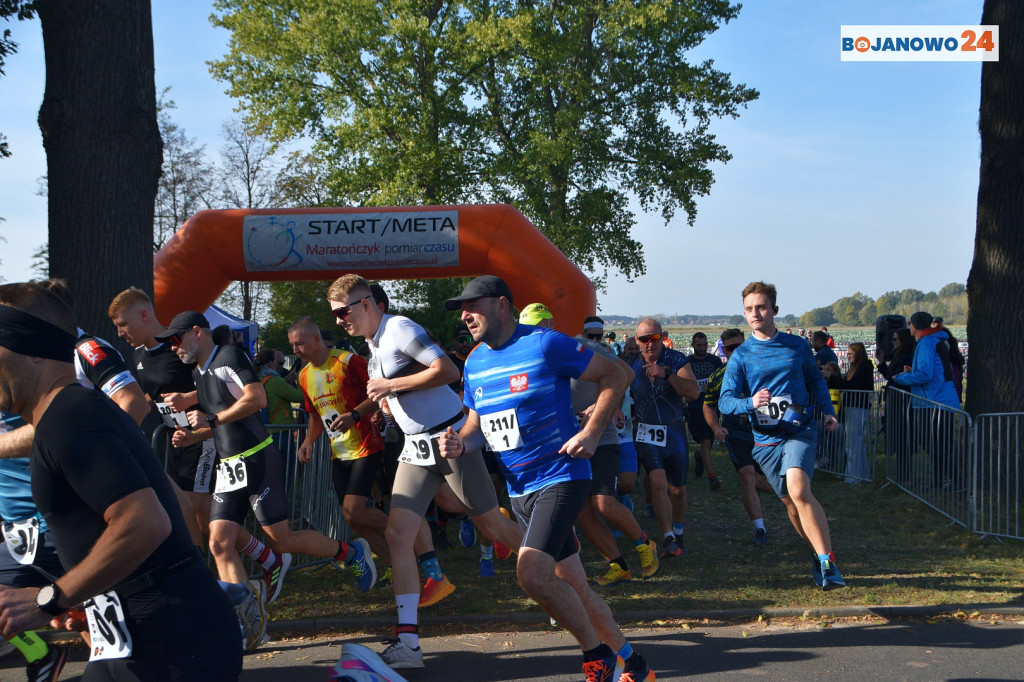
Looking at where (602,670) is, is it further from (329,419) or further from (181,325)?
(181,325)

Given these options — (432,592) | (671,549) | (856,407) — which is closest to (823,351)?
(856,407)

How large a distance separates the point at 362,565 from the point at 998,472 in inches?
232

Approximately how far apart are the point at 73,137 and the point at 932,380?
9.29 m

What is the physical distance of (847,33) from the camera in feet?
46.5

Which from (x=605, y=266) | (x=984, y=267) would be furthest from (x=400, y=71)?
(x=984, y=267)

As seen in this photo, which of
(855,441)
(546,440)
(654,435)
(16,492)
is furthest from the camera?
(855,441)

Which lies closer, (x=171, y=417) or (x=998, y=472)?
(x=171, y=417)

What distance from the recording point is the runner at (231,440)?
5520mm

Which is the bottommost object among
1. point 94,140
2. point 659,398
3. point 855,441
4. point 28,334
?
point 855,441

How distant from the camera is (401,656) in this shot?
4.91 metres

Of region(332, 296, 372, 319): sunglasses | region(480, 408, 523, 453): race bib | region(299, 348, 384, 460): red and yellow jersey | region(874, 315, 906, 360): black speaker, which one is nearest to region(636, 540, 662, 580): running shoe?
region(299, 348, 384, 460): red and yellow jersey

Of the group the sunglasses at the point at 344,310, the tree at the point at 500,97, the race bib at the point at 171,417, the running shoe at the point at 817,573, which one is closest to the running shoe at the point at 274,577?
the race bib at the point at 171,417

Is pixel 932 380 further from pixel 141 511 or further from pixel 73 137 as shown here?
pixel 141 511

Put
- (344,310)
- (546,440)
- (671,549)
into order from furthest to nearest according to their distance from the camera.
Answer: (671,549)
(344,310)
(546,440)
